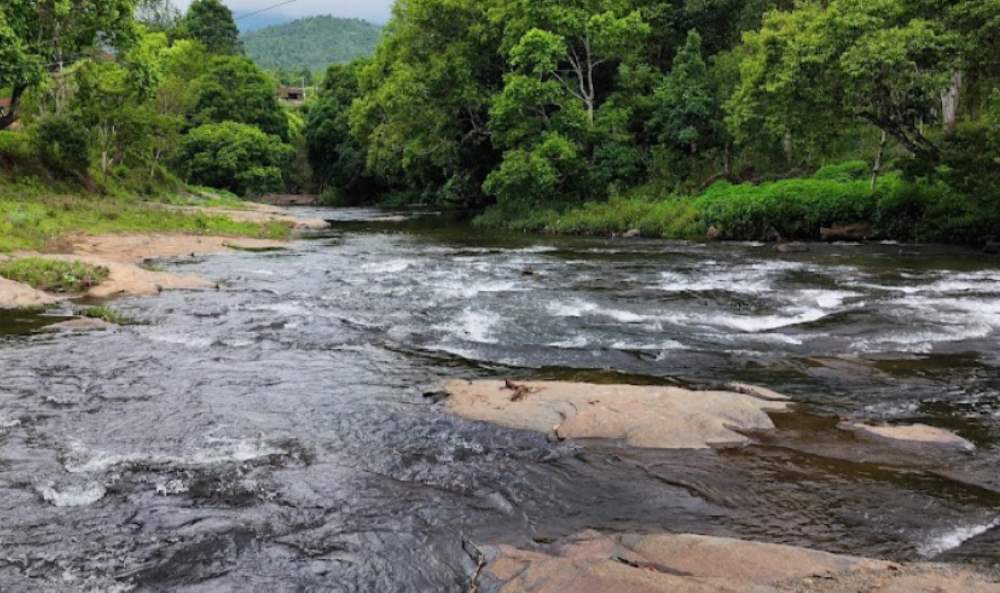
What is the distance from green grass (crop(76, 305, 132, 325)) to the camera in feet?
40.6

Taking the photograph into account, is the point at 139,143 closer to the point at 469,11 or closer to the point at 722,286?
the point at 469,11

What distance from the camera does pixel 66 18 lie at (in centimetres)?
2639

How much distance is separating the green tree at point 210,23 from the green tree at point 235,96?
62.9 feet

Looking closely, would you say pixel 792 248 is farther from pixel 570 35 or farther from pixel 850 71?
pixel 570 35

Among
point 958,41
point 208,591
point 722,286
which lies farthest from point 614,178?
point 208,591

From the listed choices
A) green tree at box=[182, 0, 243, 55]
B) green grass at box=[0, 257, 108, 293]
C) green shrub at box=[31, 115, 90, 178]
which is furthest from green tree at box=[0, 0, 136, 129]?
green tree at box=[182, 0, 243, 55]

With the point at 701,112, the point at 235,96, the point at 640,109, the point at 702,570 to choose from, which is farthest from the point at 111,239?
the point at 235,96

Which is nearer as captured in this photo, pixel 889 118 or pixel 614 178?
pixel 889 118

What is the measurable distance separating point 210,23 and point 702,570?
94.8m

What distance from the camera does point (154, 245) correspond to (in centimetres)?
2317

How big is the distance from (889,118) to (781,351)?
1625 cm

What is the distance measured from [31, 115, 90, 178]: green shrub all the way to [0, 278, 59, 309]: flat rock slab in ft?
67.3

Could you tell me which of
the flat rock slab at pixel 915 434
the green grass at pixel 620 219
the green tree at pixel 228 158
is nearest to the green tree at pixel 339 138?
the green tree at pixel 228 158

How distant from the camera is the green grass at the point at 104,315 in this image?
12375 millimetres
